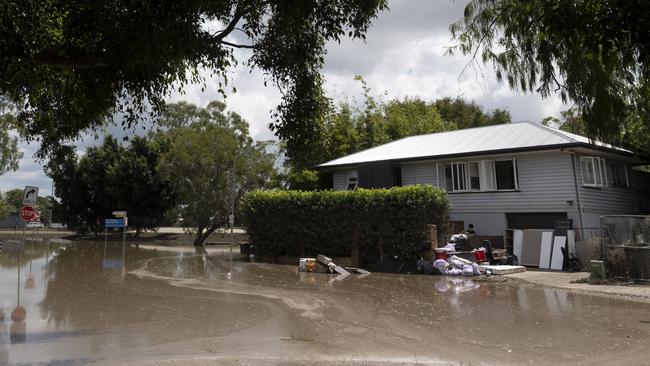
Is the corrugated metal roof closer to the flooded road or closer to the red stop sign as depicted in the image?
the flooded road

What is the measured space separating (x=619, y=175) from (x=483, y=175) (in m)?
7.25

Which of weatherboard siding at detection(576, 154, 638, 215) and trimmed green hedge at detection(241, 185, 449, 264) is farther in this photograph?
weatherboard siding at detection(576, 154, 638, 215)

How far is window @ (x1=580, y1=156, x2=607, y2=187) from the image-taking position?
20.6 meters

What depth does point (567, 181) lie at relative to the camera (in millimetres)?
20016

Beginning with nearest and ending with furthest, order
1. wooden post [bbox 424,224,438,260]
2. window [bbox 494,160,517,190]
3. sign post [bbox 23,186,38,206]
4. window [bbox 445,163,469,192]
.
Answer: sign post [bbox 23,186,38,206] < wooden post [bbox 424,224,438,260] < window [bbox 494,160,517,190] < window [bbox 445,163,469,192]

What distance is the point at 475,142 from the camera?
77.3 feet

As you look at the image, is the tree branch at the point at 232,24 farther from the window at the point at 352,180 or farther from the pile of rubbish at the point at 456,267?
A: the window at the point at 352,180

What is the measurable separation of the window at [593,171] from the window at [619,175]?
1341 mm

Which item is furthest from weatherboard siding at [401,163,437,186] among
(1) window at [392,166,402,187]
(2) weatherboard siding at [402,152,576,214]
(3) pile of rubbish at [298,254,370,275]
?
(3) pile of rubbish at [298,254,370,275]

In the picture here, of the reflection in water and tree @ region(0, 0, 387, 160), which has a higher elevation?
tree @ region(0, 0, 387, 160)

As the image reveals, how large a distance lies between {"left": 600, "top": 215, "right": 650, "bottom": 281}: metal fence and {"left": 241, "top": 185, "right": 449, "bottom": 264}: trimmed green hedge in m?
5.84

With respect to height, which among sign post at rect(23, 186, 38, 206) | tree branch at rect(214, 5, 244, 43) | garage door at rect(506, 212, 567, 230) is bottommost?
garage door at rect(506, 212, 567, 230)

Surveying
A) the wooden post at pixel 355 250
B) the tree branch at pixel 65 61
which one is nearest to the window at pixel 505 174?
the wooden post at pixel 355 250

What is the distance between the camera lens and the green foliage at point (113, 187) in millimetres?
46625
